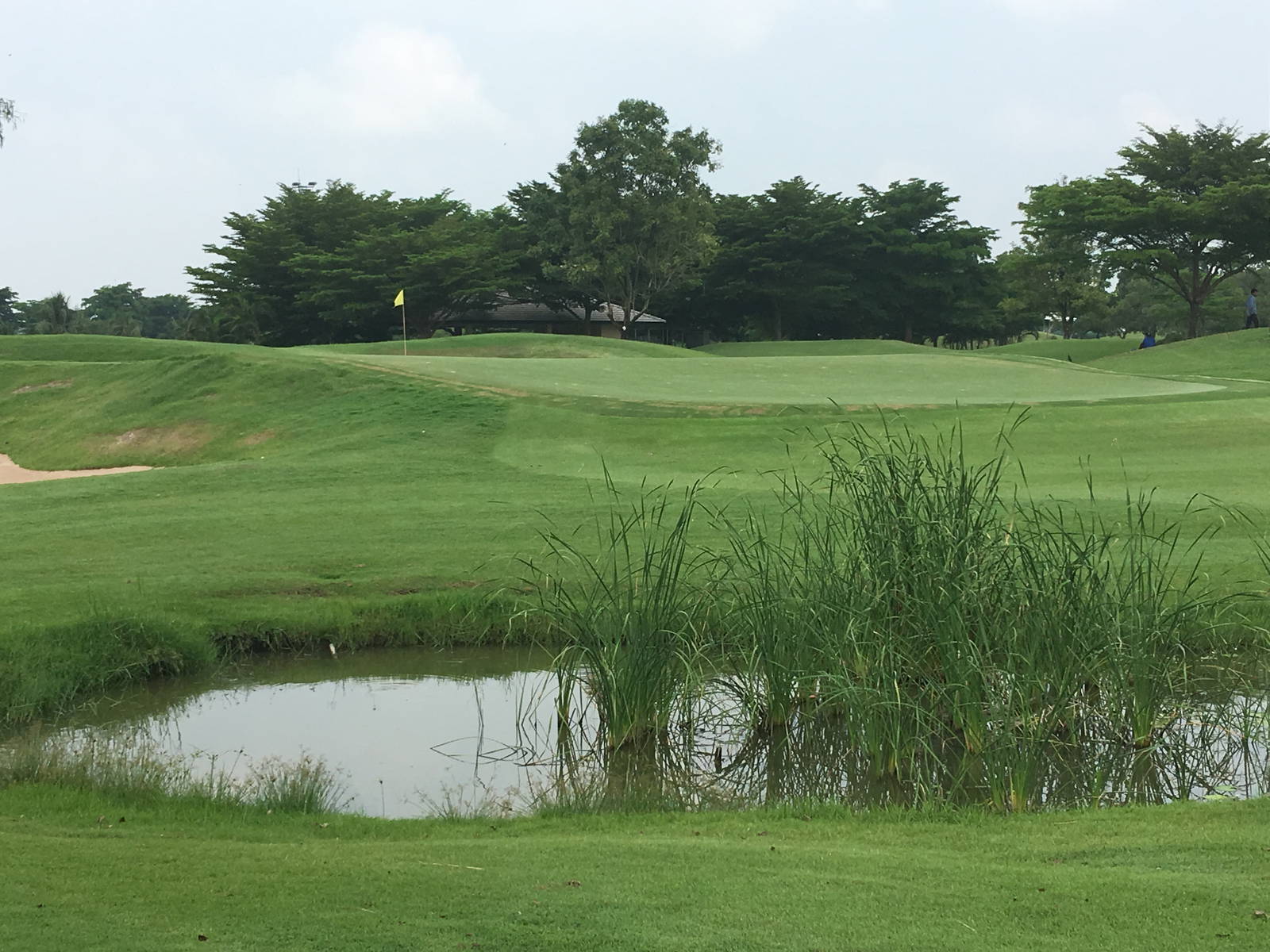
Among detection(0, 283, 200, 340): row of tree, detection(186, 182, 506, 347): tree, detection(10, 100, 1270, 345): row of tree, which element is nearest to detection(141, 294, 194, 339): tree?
detection(0, 283, 200, 340): row of tree

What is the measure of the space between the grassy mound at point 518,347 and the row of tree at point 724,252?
1281cm

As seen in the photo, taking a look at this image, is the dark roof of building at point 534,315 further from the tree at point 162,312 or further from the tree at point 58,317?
the tree at point 162,312

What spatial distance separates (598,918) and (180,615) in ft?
21.7

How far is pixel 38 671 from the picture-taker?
841cm

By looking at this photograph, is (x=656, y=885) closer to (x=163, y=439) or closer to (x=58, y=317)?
(x=163, y=439)

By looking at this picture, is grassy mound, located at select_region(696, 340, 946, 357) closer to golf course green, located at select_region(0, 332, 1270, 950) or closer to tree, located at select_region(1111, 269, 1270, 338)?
golf course green, located at select_region(0, 332, 1270, 950)

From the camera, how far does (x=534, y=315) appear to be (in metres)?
63.9

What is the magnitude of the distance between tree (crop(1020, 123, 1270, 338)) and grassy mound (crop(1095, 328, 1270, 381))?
7.52 m

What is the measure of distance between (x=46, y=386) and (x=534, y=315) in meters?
39.4

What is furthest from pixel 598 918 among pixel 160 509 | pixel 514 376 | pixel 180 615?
pixel 514 376

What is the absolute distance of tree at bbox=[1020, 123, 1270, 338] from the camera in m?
45.3

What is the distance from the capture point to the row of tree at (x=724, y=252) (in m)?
48.8

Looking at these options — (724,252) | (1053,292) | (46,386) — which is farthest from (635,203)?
(46,386)

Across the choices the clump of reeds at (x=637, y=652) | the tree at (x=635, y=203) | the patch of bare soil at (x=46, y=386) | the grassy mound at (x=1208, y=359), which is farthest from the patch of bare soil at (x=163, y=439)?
the tree at (x=635, y=203)
